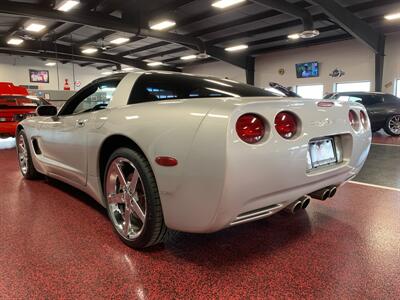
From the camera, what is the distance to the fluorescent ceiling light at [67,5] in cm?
845

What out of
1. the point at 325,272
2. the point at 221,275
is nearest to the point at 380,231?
the point at 325,272

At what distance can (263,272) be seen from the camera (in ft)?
5.50

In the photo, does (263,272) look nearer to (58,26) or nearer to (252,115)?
(252,115)

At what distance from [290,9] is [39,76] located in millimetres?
15783

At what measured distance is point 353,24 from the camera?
33.7 ft

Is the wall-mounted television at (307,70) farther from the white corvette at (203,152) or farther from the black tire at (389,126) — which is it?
the white corvette at (203,152)

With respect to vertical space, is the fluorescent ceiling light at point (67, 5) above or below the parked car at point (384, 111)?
above

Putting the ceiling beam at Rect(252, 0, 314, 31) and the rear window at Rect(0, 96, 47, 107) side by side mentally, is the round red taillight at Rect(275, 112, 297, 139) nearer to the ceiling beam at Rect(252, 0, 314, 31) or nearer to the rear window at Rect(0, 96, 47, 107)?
the rear window at Rect(0, 96, 47, 107)

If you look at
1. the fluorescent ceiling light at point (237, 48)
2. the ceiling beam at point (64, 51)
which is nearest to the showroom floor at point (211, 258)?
the fluorescent ceiling light at point (237, 48)

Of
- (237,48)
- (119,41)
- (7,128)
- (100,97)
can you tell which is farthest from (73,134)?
(237,48)

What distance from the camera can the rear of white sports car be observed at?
140cm

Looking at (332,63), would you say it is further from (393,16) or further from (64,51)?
(64,51)

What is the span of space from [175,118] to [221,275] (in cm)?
84

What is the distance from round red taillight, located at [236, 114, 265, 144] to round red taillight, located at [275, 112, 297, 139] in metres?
0.11
